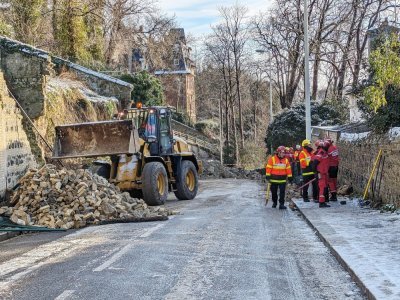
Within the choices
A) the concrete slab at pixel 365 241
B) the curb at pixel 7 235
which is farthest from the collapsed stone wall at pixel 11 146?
the concrete slab at pixel 365 241

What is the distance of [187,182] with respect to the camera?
19453mm

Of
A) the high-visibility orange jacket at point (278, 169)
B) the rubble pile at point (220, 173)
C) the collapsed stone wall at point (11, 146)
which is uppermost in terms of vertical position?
the collapsed stone wall at point (11, 146)

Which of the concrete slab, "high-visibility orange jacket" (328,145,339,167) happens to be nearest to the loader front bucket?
the concrete slab

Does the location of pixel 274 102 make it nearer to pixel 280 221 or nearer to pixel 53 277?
pixel 280 221

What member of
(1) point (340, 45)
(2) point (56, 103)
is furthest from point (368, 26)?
(2) point (56, 103)

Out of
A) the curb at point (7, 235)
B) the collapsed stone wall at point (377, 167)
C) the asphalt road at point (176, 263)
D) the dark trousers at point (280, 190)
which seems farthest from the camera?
the dark trousers at point (280, 190)

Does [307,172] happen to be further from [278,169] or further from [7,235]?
[7,235]

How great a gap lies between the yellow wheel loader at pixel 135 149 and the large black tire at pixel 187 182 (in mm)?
33

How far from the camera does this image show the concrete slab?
6379 mm

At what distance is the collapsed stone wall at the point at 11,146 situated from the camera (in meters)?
14.7

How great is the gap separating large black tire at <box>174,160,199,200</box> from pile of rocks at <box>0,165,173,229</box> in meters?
4.48

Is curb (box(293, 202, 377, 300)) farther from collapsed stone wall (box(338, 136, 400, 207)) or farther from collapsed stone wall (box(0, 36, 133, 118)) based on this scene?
collapsed stone wall (box(0, 36, 133, 118))

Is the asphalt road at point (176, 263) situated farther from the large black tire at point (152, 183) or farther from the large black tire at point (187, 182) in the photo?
the large black tire at point (187, 182)

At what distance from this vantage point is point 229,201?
17.8 meters
